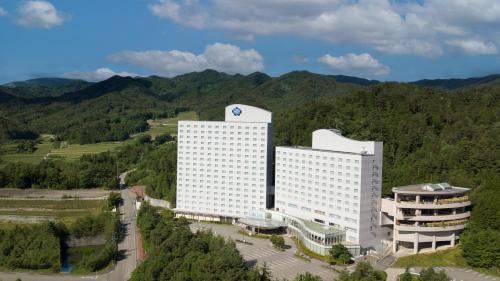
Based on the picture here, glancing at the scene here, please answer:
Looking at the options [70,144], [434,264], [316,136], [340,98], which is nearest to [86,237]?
[316,136]

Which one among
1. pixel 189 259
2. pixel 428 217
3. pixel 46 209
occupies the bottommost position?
pixel 46 209

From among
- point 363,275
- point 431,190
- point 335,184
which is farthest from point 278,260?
point 431,190

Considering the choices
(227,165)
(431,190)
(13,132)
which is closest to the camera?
(431,190)

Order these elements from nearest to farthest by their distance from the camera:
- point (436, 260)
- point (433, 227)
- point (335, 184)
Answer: point (436, 260) < point (433, 227) < point (335, 184)

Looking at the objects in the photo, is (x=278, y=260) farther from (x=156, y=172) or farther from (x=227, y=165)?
(x=156, y=172)

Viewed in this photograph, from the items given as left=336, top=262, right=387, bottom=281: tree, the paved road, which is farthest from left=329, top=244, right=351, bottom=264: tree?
the paved road

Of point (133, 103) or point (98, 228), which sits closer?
point (98, 228)

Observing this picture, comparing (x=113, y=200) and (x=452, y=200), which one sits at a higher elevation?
(x=452, y=200)

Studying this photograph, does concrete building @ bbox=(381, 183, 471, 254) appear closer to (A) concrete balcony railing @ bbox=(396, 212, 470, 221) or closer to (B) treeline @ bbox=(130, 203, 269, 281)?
(A) concrete balcony railing @ bbox=(396, 212, 470, 221)
